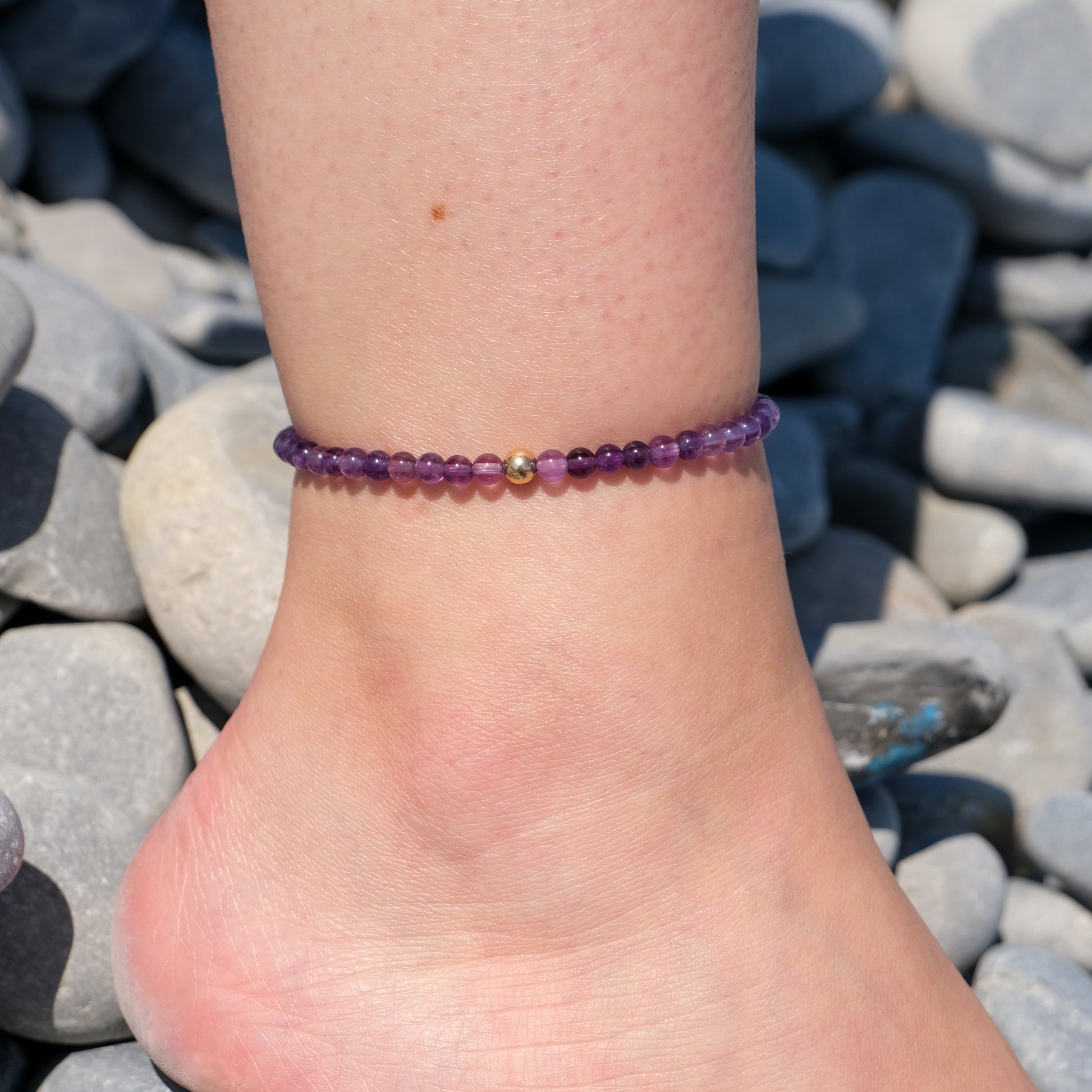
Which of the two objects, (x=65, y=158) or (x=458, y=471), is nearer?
(x=458, y=471)

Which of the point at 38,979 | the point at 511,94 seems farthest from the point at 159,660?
the point at 511,94

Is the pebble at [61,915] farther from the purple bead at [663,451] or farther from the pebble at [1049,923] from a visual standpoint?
the pebble at [1049,923]

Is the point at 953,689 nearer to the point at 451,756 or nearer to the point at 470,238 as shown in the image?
the point at 451,756

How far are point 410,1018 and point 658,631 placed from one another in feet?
1.44

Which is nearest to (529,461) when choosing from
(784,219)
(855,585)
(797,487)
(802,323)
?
(797,487)

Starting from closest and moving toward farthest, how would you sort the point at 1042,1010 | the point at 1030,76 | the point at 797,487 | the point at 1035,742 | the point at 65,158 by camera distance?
1. the point at 1042,1010
2. the point at 1035,742
3. the point at 797,487
4. the point at 65,158
5. the point at 1030,76

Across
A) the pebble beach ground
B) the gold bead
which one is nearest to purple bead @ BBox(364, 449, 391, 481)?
the gold bead

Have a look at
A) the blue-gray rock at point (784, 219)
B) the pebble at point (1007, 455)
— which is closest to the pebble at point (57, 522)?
the pebble at point (1007, 455)

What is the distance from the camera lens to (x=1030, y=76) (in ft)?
12.1

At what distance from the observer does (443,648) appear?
1.11 meters

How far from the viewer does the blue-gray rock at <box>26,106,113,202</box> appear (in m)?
2.65

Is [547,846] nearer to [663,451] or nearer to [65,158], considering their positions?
[663,451]

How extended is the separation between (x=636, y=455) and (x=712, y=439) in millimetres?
79

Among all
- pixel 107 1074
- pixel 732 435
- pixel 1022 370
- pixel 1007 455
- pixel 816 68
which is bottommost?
pixel 1022 370
